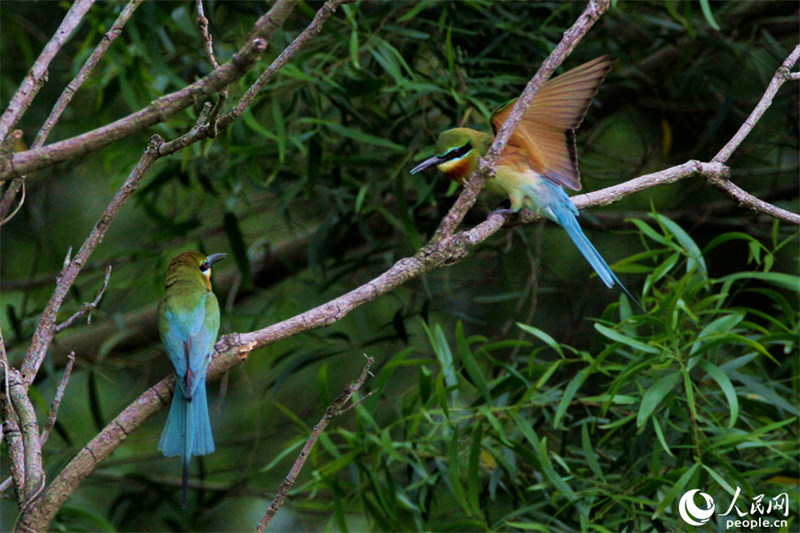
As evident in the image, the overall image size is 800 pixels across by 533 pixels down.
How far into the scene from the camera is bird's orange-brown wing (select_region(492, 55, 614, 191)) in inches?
63.2

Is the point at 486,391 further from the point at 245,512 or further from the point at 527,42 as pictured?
the point at 245,512

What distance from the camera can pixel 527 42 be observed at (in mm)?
2260

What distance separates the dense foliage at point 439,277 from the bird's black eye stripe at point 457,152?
189 mm

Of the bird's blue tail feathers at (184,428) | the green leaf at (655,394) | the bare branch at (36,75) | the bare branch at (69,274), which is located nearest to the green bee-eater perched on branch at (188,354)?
the bird's blue tail feathers at (184,428)

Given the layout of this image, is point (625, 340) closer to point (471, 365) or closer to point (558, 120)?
point (471, 365)

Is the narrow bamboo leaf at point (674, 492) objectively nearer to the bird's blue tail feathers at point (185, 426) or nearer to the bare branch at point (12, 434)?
the bird's blue tail feathers at point (185, 426)

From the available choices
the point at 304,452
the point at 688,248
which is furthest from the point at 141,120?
the point at 688,248

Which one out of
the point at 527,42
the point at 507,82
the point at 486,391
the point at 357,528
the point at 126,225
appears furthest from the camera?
the point at 126,225

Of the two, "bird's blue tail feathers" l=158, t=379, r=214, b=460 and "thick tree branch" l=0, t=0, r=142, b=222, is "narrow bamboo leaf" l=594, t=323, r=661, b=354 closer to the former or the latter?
"bird's blue tail feathers" l=158, t=379, r=214, b=460

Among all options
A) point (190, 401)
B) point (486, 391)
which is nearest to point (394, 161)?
point (486, 391)

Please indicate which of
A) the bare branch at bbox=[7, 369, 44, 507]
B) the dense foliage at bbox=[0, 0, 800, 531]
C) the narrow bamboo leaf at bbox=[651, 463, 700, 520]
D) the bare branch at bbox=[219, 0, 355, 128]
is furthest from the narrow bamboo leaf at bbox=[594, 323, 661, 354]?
the bare branch at bbox=[7, 369, 44, 507]

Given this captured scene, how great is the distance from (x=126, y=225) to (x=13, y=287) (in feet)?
2.23

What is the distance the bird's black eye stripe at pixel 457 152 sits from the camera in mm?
1803

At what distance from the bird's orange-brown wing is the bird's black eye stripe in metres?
0.09
